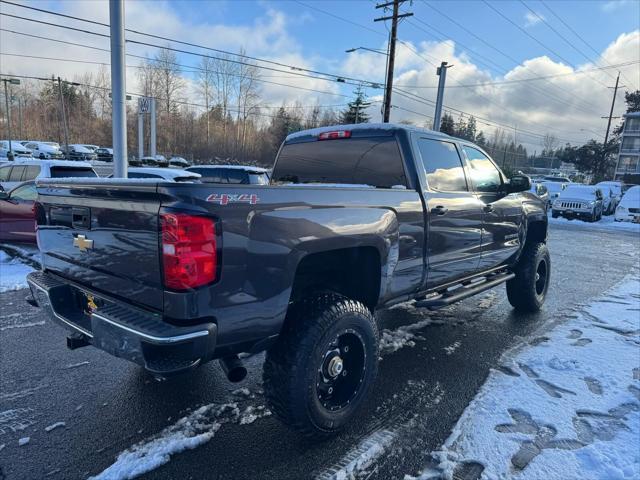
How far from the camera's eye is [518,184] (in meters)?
4.82

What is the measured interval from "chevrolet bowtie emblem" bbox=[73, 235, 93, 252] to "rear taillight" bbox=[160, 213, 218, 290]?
0.78m

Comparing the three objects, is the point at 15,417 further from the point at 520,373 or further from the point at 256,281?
the point at 520,373

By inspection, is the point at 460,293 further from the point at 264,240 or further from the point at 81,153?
the point at 81,153

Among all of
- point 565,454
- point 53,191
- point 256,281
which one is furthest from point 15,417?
point 565,454

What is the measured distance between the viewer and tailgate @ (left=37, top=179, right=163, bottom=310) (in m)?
2.18

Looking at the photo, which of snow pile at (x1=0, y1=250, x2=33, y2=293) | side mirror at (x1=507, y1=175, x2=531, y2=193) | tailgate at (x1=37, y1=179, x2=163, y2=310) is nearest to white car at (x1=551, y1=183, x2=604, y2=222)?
side mirror at (x1=507, y1=175, x2=531, y2=193)

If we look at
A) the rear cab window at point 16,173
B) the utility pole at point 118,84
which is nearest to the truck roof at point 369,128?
the utility pole at point 118,84

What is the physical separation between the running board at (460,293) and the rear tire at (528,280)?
1.52 ft

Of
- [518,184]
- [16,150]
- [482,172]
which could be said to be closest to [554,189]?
[518,184]

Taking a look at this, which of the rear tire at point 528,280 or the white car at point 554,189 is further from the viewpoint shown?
the white car at point 554,189

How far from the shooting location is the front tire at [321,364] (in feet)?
8.39

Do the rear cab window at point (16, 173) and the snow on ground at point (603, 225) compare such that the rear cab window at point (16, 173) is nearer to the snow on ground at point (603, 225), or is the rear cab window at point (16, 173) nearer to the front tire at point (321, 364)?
the front tire at point (321, 364)

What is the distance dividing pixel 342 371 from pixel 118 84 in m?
6.71

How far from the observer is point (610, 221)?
2095 cm
